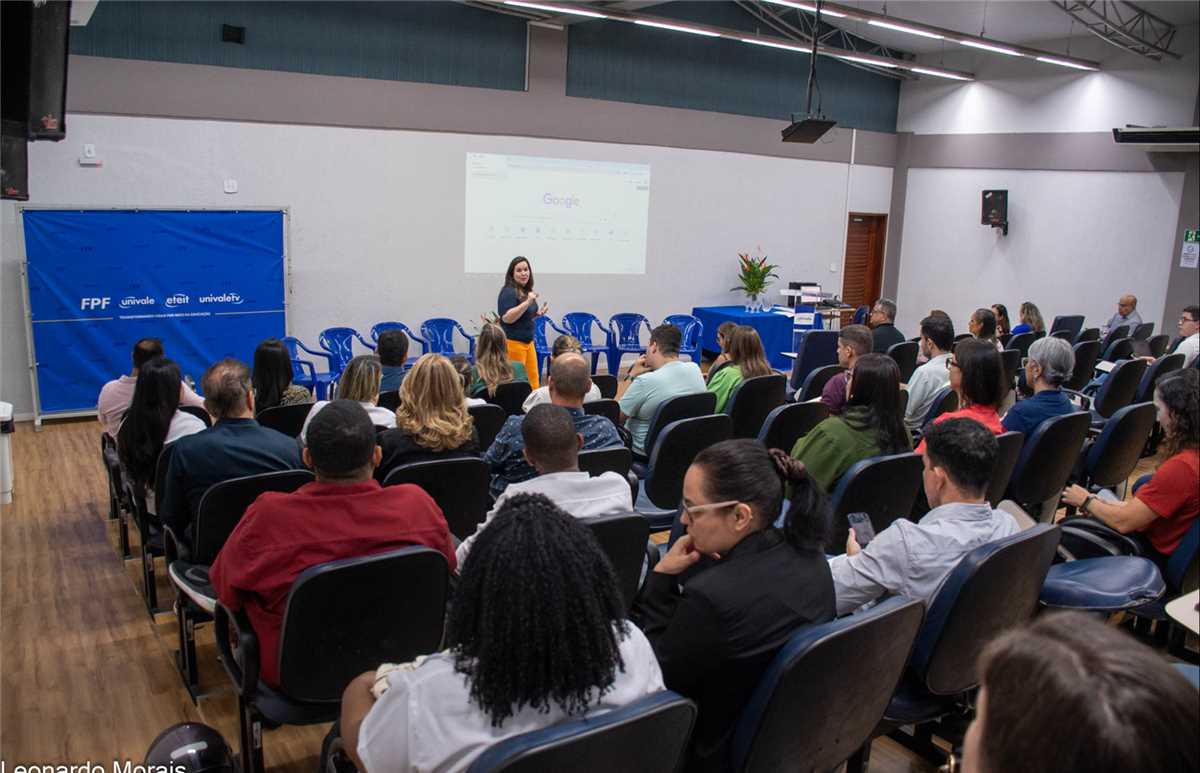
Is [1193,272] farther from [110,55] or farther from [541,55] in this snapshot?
[110,55]

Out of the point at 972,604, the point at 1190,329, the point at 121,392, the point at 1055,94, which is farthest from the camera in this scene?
the point at 1055,94

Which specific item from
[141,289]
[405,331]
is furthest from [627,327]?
[141,289]

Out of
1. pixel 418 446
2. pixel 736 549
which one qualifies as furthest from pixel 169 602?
pixel 736 549

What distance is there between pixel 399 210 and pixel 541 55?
238 centimetres

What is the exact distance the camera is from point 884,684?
1.98 meters

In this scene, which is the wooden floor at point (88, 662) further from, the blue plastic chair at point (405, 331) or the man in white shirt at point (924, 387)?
the blue plastic chair at point (405, 331)

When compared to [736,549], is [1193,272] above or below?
above

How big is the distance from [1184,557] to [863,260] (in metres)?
11.0

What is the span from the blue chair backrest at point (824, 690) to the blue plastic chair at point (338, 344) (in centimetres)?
696

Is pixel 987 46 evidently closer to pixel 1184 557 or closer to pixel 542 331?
pixel 542 331

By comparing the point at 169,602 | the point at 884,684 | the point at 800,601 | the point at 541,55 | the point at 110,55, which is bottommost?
the point at 169,602

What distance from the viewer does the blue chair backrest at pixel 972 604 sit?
7.18 ft

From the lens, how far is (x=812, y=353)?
7.62m

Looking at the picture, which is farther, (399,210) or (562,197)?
(562,197)
